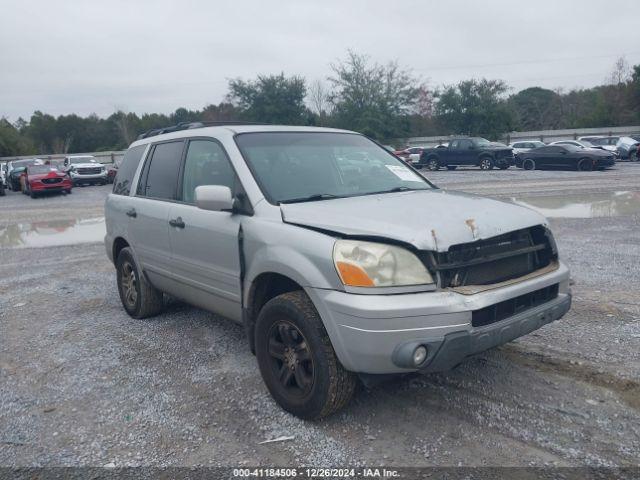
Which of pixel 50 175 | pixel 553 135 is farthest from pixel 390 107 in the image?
pixel 50 175

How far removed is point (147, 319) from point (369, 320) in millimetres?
3534

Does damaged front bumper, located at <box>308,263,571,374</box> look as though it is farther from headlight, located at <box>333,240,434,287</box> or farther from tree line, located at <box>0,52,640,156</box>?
tree line, located at <box>0,52,640,156</box>

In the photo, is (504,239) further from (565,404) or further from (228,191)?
(228,191)

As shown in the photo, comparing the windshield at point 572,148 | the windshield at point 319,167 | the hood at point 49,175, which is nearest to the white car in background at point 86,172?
the hood at point 49,175

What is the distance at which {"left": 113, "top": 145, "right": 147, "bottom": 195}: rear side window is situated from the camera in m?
5.71

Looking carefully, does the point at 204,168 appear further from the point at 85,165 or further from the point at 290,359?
the point at 85,165

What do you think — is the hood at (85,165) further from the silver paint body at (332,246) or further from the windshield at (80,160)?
the silver paint body at (332,246)

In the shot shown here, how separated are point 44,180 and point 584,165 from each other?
23593 millimetres

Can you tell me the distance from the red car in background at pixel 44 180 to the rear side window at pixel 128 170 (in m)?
19.7

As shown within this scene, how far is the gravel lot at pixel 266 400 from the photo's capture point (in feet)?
10.2

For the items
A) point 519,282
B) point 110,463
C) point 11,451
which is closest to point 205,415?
point 110,463

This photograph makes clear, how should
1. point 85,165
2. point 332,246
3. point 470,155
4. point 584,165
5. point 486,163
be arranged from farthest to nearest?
1. point 85,165
2. point 470,155
3. point 486,163
4. point 584,165
5. point 332,246

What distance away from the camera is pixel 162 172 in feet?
16.8

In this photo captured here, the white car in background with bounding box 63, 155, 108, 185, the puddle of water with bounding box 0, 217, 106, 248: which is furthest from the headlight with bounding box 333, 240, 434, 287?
the white car in background with bounding box 63, 155, 108, 185
